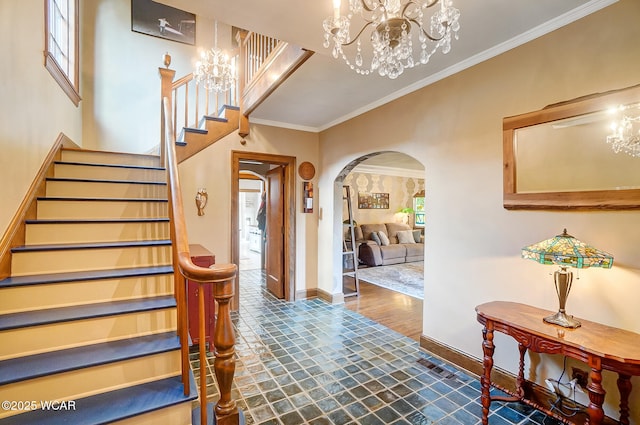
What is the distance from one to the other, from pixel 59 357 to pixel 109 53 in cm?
453

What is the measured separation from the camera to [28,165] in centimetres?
208

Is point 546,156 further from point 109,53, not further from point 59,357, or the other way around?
point 109,53

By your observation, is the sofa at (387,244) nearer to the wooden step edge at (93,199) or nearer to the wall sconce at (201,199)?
the wall sconce at (201,199)

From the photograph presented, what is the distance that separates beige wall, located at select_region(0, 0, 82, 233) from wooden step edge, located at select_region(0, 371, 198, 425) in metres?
1.22

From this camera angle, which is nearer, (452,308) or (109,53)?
(452,308)

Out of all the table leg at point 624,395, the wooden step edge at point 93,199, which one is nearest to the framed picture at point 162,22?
the wooden step edge at point 93,199

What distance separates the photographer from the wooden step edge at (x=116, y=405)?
1265 millimetres

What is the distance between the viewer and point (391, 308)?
4.07 metres

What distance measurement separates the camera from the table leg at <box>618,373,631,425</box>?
1.61m

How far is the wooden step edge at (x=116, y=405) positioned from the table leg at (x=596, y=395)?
2005mm

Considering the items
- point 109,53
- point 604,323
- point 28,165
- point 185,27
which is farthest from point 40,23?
point 604,323

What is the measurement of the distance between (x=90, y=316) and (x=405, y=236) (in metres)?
7.01

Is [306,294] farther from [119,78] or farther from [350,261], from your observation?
[119,78]

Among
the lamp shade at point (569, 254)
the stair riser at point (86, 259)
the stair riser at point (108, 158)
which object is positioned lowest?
the stair riser at point (86, 259)
